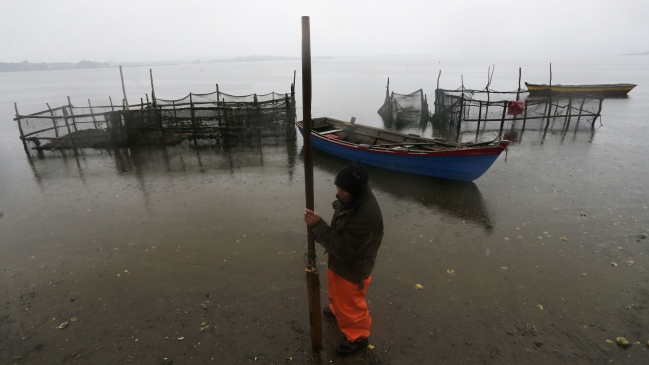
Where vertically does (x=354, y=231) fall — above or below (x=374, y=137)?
above

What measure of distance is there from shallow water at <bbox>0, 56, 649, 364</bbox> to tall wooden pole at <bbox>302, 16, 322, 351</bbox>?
425mm

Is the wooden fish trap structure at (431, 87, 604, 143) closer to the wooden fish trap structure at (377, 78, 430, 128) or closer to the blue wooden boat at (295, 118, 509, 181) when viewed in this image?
the wooden fish trap structure at (377, 78, 430, 128)

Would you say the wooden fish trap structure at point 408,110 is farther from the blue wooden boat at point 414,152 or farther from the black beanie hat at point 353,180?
the black beanie hat at point 353,180

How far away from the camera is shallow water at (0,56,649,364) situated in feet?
13.8

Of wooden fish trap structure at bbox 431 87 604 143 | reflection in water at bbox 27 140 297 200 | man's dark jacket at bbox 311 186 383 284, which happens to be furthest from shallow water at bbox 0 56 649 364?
wooden fish trap structure at bbox 431 87 604 143

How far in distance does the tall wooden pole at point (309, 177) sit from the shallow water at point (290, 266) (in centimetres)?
43

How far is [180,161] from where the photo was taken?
481 inches

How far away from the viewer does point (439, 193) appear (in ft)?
30.6

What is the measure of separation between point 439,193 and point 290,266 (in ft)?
17.0

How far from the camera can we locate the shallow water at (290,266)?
13.8 ft

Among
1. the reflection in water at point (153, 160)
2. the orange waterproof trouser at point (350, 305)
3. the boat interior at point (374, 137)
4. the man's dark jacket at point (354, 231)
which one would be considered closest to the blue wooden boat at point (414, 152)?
the boat interior at point (374, 137)

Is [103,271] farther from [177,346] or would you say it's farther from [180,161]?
[180,161]

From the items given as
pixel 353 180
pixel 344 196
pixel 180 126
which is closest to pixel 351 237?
pixel 344 196

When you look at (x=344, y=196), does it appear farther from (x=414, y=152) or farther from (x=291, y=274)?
(x=414, y=152)
